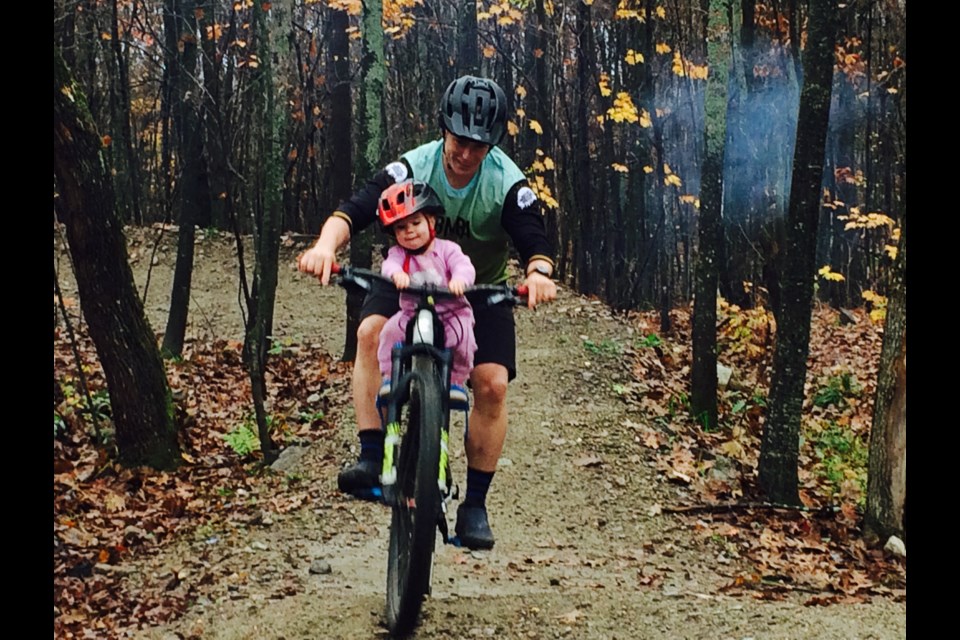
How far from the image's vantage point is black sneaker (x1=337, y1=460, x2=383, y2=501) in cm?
469

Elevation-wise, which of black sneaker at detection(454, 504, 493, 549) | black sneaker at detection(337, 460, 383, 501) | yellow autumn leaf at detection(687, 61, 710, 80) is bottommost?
black sneaker at detection(454, 504, 493, 549)

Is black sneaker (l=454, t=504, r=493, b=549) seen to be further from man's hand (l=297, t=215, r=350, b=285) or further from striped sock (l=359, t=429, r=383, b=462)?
man's hand (l=297, t=215, r=350, b=285)

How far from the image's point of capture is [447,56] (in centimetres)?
2481

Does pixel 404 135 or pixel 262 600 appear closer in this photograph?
pixel 262 600

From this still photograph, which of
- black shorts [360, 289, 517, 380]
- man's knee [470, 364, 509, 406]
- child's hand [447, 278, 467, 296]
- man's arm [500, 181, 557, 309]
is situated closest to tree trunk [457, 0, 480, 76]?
man's arm [500, 181, 557, 309]

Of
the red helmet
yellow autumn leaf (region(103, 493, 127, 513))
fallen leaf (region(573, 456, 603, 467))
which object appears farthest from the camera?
fallen leaf (region(573, 456, 603, 467))

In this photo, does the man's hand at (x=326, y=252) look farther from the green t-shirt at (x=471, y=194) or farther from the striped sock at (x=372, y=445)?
the striped sock at (x=372, y=445)

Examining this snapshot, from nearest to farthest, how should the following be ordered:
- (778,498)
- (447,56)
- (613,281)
Answer: 1. (778,498)
2. (613,281)
3. (447,56)

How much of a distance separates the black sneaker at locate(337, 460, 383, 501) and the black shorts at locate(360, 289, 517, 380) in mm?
740

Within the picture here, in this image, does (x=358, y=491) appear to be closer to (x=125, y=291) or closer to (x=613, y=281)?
(x=125, y=291)

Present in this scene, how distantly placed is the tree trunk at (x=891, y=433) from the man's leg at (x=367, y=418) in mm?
4158

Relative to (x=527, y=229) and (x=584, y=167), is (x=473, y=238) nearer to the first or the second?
(x=527, y=229)
